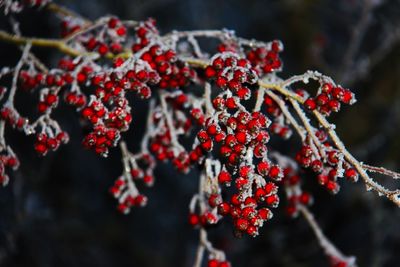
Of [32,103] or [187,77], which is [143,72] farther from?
[32,103]

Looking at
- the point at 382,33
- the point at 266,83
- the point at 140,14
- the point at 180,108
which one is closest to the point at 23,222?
the point at 180,108

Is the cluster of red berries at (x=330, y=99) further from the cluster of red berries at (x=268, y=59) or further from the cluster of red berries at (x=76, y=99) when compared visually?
the cluster of red berries at (x=76, y=99)

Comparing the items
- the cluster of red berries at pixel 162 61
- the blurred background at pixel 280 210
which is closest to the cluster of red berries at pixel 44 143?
the cluster of red berries at pixel 162 61

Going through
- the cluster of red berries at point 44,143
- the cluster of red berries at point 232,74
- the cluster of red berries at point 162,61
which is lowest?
the cluster of red berries at point 232,74

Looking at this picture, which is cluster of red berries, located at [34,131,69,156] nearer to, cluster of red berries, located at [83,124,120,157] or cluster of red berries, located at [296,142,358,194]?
cluster of red berries, located at [83,124,120,157]

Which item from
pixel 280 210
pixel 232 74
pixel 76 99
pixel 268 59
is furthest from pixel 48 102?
pixel 280 210

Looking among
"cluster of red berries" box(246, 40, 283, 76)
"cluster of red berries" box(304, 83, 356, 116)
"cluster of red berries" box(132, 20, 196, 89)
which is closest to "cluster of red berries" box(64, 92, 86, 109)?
"cluster of red berries" box(132, 20, 196, 89)

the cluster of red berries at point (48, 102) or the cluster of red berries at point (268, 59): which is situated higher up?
the cluster of red berries at point (48, 102)

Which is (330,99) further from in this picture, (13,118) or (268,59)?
(13,118)
